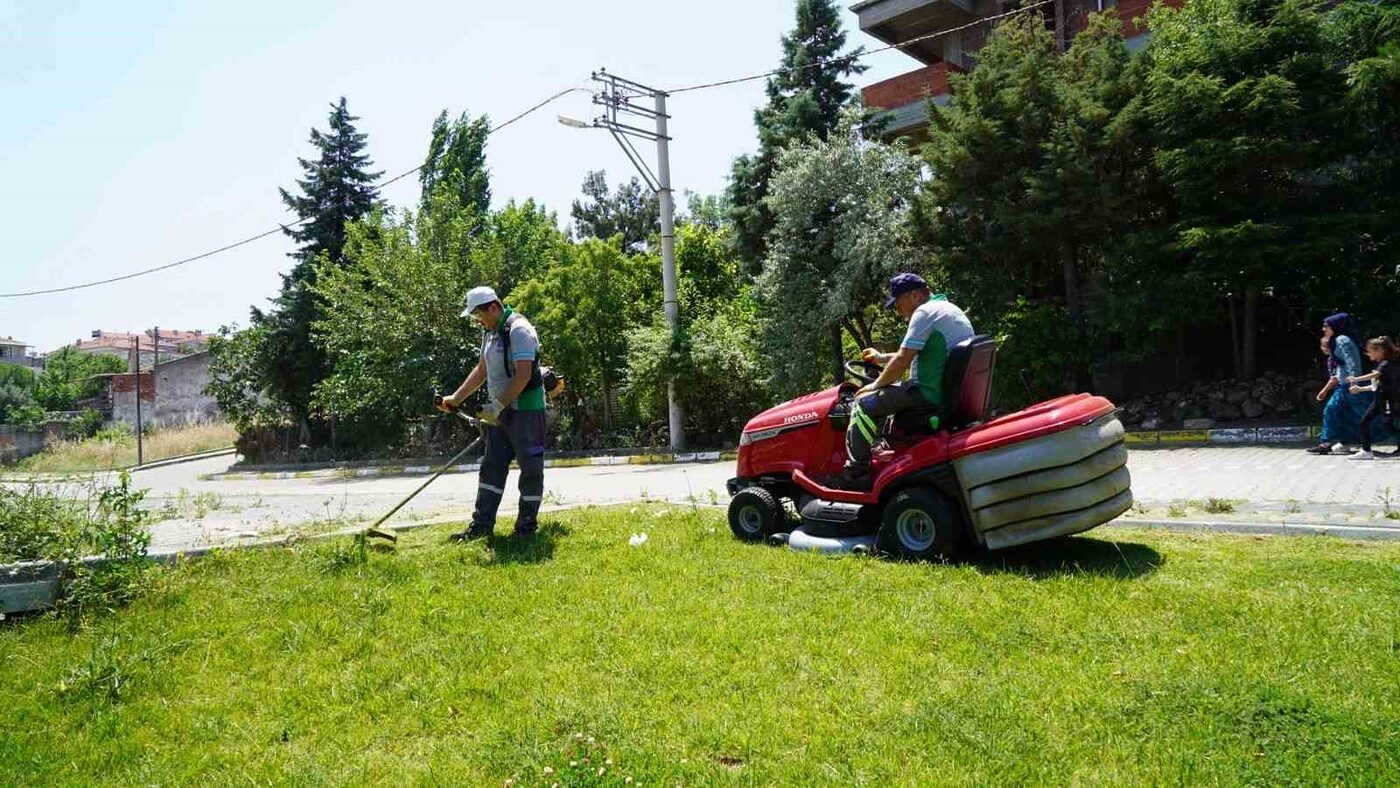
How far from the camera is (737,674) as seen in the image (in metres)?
3.49

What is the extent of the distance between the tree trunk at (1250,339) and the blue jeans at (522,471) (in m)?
13.3

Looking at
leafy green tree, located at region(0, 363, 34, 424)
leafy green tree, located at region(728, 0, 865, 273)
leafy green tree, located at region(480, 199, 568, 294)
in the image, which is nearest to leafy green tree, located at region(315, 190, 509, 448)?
leafy green tree, located at region(480, 199, 568, 294)

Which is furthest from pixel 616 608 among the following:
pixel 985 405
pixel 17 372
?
pixel 17 372

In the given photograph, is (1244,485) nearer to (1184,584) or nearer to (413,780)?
(1184,584)

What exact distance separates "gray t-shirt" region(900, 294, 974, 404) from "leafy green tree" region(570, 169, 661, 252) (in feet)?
175

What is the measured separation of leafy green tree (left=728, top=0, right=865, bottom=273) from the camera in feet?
74.0

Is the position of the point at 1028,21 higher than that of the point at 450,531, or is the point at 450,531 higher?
the point at 1028,21

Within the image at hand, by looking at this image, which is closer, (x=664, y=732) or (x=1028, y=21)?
(x=664, y=732)

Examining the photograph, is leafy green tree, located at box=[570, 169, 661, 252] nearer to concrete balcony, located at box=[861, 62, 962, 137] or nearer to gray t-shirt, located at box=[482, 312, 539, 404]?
concrete balcony, located at box=[861, 62, 962, 137]

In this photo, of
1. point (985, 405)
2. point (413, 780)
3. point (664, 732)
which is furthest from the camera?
point (985, 405)

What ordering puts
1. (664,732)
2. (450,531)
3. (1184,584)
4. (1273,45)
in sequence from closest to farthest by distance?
(664,732) < (1184,584) < (450,531) < (1273,45)

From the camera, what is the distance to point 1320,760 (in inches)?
102

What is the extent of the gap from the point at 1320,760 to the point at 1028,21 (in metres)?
17.9

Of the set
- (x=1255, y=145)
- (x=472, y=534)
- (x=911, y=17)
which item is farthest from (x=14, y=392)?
(x=1255, y=145)
